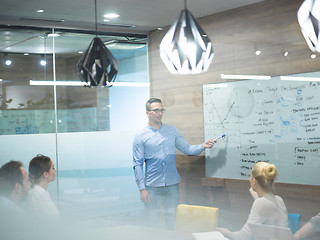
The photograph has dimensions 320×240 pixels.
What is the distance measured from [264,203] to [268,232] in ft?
0.52

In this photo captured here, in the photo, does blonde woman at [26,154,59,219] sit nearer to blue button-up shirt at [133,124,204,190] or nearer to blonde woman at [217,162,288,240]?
blue button-up shirt at [133,124,204,190]

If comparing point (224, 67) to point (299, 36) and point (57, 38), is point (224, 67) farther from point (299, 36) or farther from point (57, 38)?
point (57, 38)

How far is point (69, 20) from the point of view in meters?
2.70

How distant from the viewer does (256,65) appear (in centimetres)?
230

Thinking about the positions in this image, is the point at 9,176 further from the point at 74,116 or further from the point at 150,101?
the point at 150,101

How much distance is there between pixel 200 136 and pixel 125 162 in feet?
1.72

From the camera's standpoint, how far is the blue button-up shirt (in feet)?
8.29

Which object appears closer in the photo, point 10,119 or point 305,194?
point 305,194

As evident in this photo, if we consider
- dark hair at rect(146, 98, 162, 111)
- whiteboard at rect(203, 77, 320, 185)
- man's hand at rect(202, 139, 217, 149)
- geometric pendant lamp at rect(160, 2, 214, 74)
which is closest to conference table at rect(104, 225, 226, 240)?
whiteboard at rect(203, 77, 320, 185)

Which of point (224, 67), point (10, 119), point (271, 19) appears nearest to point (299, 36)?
point (271, 19)

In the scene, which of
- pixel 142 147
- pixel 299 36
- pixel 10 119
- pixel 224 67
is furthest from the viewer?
pixel 10 119

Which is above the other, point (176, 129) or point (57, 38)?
point (57, 38)

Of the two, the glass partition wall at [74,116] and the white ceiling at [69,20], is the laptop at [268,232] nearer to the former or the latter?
the glass partition wall at [74,116]

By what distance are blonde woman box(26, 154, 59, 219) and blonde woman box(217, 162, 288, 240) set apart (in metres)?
1.24
